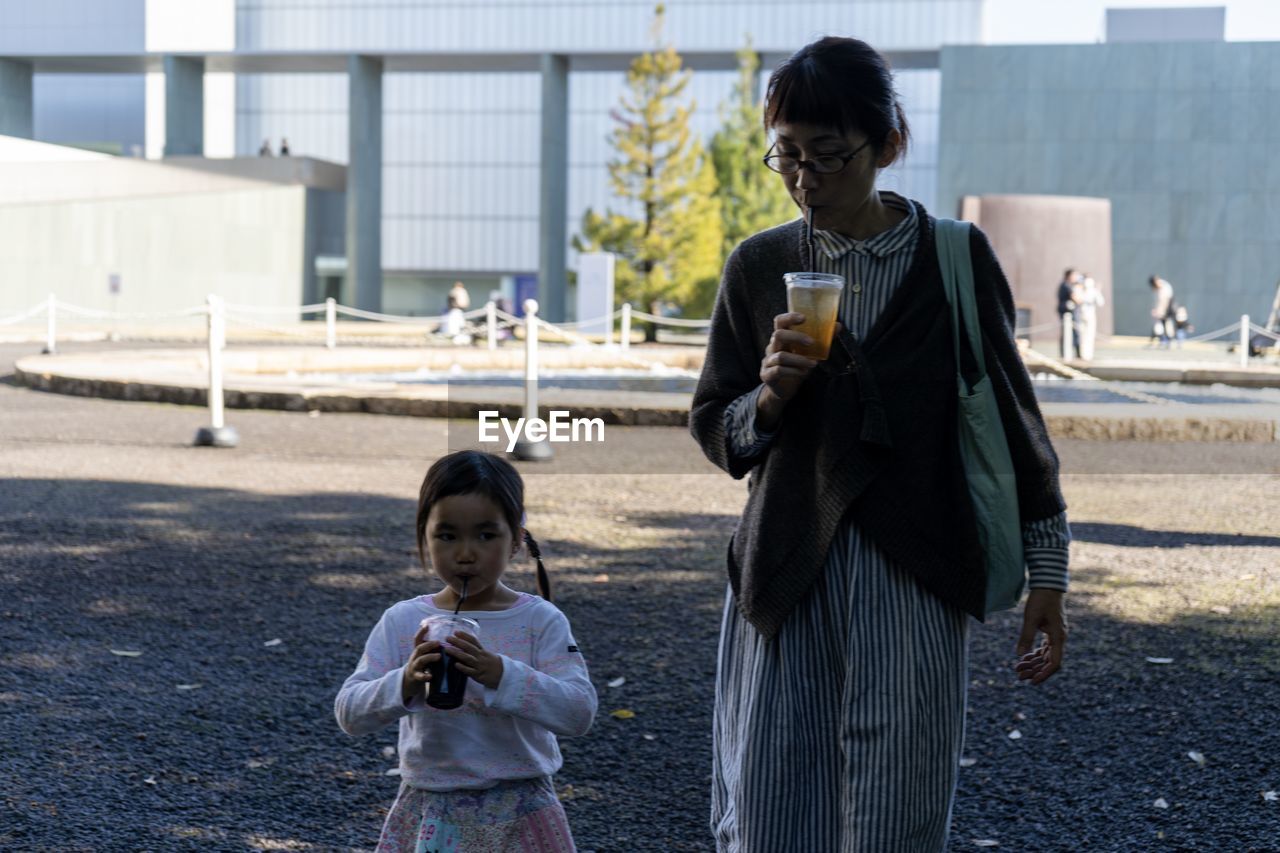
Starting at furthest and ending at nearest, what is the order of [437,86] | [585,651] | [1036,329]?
[437,86] → [1036,329] → [585,651]

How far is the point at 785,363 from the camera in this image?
2201 millimetres

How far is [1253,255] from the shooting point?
4484cm

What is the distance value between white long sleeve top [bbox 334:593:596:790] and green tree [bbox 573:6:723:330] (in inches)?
1326

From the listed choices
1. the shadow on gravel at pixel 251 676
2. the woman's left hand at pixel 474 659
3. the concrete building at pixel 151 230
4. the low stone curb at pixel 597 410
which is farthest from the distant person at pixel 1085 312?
the woman's left hand at pixel 474 659

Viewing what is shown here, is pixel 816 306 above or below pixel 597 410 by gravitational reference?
above

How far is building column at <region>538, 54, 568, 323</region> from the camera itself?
4575 centimetres

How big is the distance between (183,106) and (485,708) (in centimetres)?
4570

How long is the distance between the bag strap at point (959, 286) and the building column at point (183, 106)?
44552 millimetres

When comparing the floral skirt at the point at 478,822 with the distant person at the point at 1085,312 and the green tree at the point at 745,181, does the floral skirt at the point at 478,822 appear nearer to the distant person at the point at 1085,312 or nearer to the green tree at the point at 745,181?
the distant person at the point at 1085,312

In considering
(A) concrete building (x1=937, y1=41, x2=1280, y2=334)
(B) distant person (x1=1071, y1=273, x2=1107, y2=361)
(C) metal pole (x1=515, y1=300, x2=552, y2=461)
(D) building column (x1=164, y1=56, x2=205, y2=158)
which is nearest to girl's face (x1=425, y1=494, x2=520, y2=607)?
(C) metal pole (x1=515, y1=300, x2=552, y2=461)

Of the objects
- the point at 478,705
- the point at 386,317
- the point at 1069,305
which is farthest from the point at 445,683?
the point at 1069,305

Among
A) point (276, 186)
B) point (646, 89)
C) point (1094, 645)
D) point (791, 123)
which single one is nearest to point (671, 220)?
point (646, 89)

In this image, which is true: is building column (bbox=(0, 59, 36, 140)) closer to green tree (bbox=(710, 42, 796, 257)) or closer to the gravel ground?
green tree (bbox=(710, 42, 796, 257))

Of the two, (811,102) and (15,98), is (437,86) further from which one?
(811,102)
